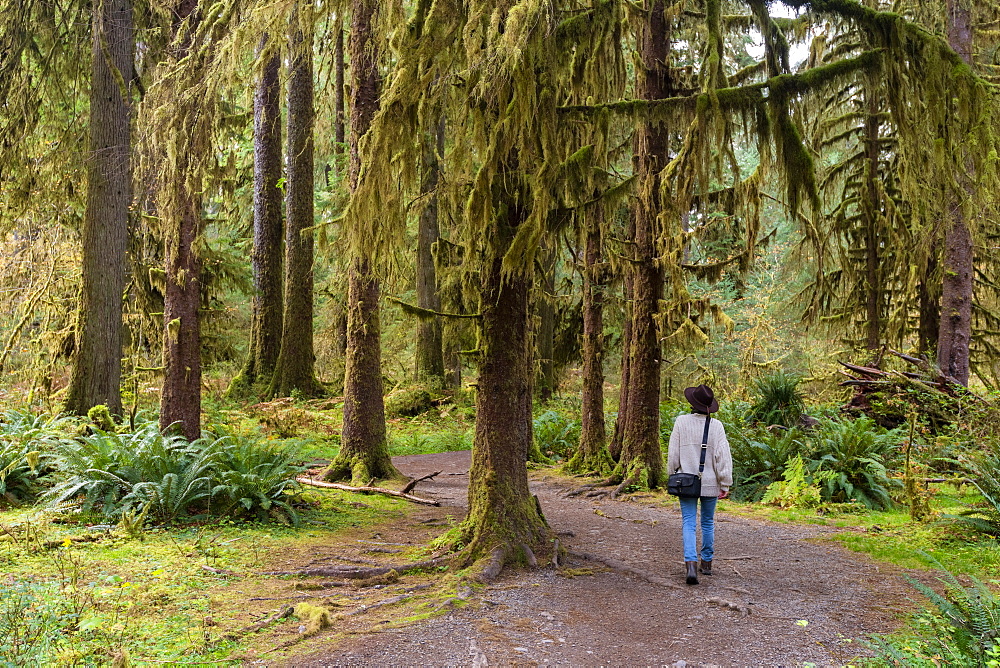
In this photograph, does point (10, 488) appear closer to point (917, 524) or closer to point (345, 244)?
point (345, 244)

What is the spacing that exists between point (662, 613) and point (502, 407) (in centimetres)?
216

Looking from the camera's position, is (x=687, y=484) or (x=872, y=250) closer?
(x=687, y=484)

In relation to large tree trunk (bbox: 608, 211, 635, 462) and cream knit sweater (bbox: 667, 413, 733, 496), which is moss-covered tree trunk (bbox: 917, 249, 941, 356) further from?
cream knit sweater (bbox: 667, 413, 733, 496)

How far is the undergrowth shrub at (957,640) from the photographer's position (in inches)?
149

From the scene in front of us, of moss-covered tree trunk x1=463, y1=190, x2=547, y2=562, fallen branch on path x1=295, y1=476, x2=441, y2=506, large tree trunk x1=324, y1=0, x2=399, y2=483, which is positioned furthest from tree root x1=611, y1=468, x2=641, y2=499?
moss-covered tree trunk x1=463, y1=190, x2=547, y2=562

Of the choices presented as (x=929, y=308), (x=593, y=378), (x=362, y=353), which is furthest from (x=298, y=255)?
(x=929, y=308)

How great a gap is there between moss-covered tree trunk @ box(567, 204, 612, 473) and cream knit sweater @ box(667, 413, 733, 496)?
553 centimetres

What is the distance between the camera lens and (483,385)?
6.47 metres

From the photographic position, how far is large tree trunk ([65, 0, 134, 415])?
9.98m

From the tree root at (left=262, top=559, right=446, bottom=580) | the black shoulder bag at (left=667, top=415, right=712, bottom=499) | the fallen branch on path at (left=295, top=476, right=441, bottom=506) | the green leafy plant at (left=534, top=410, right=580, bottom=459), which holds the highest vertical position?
the black shoulder bag at (left=667, top=415, right=712, bottom=499)

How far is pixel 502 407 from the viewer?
6414 mm

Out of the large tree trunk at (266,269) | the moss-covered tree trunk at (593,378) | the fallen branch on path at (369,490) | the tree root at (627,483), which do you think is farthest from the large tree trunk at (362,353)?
the large tree trunk at (266,269)

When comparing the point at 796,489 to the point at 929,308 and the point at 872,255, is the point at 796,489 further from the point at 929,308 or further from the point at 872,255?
the point at 872,255

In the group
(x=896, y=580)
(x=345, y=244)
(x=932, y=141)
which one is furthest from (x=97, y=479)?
(x=932, y=141)
